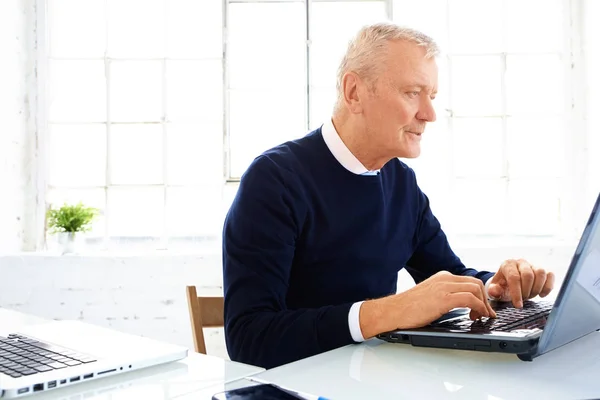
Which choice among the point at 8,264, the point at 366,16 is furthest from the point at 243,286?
the point at 366,16

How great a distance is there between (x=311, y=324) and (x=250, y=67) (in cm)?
238

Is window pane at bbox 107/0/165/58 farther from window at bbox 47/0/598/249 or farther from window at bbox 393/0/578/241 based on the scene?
window at bbox 393/0/578/241

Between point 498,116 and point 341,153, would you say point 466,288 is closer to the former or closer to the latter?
point 341,153

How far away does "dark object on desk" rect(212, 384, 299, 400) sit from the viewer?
2.23ft

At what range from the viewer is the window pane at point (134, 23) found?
10.6 feet

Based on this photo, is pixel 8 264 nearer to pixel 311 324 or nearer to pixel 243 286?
pixel 243 286

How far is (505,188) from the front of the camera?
10.7 feet

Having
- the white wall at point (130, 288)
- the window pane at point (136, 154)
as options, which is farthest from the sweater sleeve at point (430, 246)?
the window pane at point (136, 154)

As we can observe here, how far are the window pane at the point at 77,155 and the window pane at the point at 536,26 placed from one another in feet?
7.54

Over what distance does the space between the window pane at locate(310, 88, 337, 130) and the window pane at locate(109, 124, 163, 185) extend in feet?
2.74

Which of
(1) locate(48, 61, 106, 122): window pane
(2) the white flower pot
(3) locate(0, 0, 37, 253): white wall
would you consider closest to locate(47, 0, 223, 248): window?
(1) locate(48, 61, 106, 122): window pane

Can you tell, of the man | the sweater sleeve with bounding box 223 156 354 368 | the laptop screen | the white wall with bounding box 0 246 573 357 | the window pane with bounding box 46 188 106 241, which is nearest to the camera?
the laptop screen

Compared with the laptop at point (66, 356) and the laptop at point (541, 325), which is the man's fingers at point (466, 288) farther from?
the laptop at point (66, 356)

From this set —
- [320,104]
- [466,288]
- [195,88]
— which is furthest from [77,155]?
[466,288]
